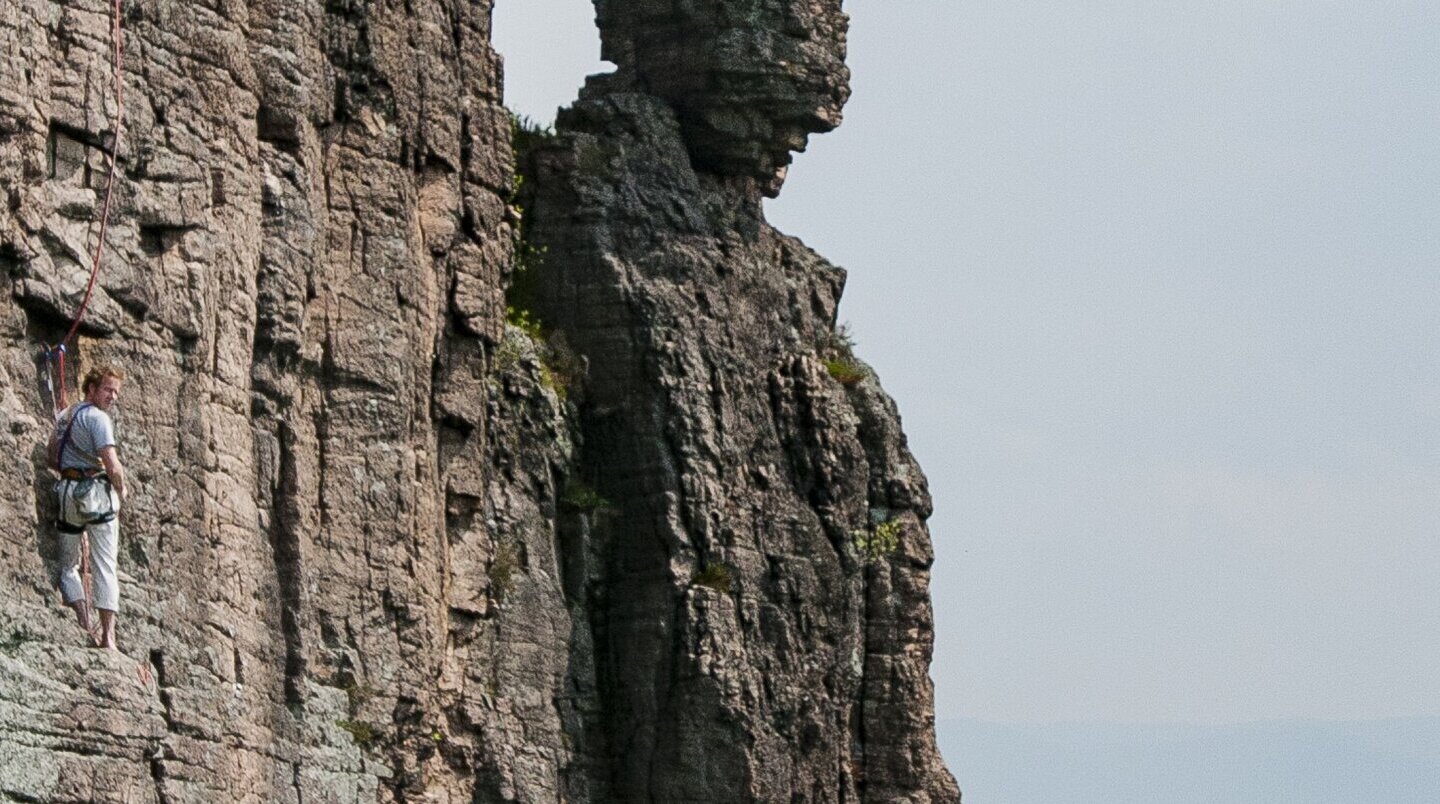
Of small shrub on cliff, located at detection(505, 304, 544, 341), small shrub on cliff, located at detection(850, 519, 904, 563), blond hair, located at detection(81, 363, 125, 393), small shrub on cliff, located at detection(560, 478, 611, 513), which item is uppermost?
small shrub on cliff, located at detection(505, 304, 544, 341)

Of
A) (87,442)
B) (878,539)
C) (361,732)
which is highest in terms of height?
(878,539)

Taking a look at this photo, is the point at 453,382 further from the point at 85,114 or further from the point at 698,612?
the point at 85,114

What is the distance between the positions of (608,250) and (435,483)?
6.05 meters

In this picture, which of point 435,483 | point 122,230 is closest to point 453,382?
point 435,483

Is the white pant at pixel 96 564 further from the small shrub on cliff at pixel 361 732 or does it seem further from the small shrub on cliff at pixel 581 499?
the small shrub on cliff at pixel 581 499

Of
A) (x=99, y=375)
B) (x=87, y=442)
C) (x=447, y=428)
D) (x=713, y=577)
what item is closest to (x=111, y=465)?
(x=87, y=442)

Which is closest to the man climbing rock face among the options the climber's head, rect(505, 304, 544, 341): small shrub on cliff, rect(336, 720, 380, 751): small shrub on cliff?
the climber's head

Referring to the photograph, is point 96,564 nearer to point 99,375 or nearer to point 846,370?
point 99,375

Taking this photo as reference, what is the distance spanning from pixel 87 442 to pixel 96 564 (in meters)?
1.08

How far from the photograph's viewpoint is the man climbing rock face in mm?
32688

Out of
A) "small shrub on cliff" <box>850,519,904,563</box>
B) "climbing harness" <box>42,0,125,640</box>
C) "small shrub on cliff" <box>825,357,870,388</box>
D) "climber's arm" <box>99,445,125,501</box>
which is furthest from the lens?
"small shrub on cliff" <box>825,357,870,388</box>

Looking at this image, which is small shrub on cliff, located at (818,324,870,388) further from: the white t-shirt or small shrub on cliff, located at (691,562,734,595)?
the white t-shirt

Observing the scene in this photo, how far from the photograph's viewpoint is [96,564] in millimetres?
32906

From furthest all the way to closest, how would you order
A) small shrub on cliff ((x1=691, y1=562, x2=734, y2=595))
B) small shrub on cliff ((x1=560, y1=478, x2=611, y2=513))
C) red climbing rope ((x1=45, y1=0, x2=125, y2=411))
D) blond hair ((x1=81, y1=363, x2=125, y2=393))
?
small shrub on cliff ((x1=691, y1=562, x2=734, y2=595)), small shrub on cliff ((x1=560, y1=478, x2=611, y2=513)), red climbing rope ((x1=45, y1=0, x2=125, y2=411)), blond hair ((x1=81, y1=363, x2=125, y2=393))
